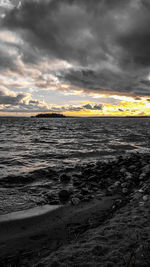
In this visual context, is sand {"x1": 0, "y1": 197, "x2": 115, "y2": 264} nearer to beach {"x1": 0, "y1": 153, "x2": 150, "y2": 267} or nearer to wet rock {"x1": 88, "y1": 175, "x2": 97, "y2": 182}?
beach {"x1": 0, "y1": 153, "x2": 150, "y2": 267}

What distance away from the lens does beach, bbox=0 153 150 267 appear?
2244 mm

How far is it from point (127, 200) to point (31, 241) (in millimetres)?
2928

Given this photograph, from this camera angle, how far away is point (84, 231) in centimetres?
329

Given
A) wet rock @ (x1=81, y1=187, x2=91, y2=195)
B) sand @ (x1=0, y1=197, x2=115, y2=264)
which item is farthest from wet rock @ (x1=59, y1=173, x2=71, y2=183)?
sand @ (x1=0, y1=197, x2=115, y2=264)

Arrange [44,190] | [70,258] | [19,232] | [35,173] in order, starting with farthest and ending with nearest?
[35,173], [44,190], [19,232], [70,258]

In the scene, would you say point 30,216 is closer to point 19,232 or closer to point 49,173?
point 19,232

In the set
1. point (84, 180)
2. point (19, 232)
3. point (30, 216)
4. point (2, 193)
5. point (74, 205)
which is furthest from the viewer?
point (84, 180)

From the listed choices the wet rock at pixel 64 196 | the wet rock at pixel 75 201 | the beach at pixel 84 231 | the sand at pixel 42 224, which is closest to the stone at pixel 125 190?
the beach at pixel 84 231

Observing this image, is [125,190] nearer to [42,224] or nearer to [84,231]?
[84,231]

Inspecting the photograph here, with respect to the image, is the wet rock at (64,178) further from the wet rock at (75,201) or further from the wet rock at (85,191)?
the wet rock at (75,201)

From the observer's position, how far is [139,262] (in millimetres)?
1956

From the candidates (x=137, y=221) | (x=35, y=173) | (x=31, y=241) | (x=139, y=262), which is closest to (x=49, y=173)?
(x=35, y=173)

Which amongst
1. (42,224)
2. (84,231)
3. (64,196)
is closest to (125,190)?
(64,196)

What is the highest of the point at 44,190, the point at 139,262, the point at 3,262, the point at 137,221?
the point at 139,262
